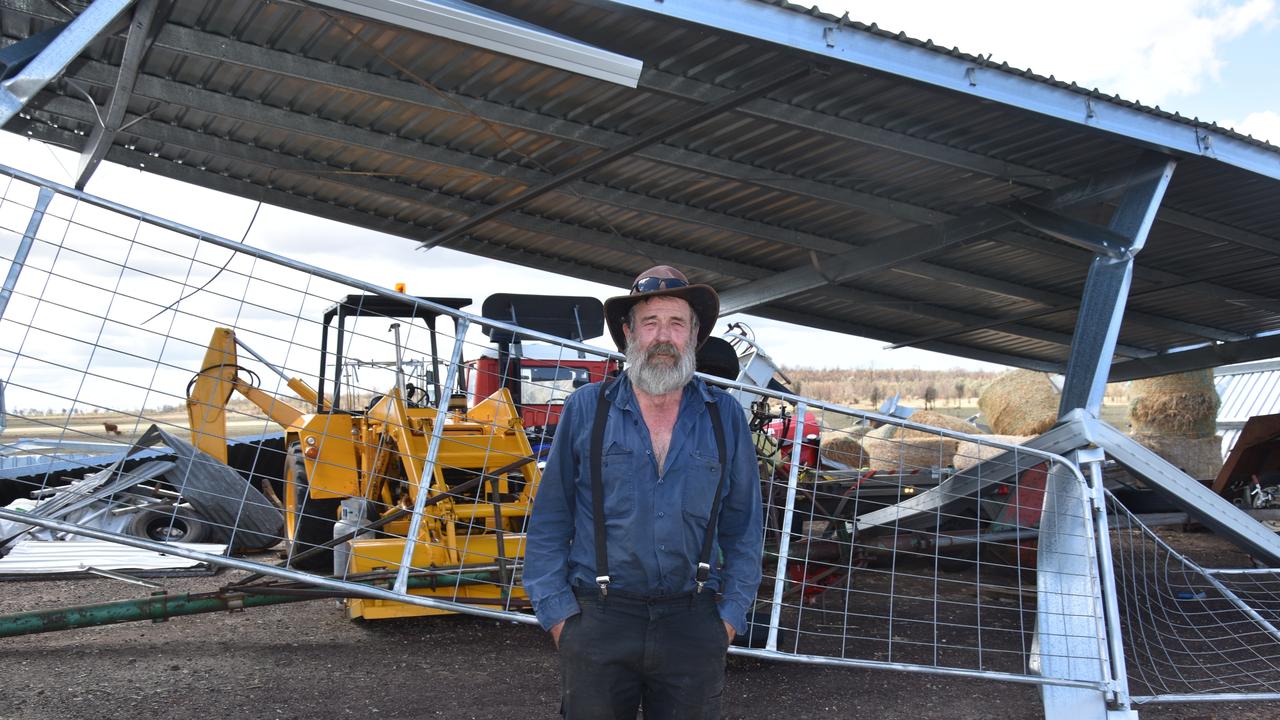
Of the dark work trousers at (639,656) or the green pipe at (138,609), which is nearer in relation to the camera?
the dark work trousers at (639,656)

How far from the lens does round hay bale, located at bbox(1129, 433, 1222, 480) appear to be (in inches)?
619

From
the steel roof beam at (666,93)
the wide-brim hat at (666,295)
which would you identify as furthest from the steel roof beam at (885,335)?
the wide-brim hat at (666,295)

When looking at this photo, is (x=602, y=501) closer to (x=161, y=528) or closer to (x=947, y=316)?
(x=161, y=528)

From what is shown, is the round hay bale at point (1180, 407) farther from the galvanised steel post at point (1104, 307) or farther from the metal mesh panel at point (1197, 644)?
the galvanised steel post at point (1104, 307)

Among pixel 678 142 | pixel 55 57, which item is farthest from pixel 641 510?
pixel 678 142

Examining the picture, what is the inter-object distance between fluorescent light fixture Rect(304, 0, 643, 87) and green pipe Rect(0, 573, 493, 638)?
9.49 ft

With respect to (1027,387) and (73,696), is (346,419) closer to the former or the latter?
(73,696)

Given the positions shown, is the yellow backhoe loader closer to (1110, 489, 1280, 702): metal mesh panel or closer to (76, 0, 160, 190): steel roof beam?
(76, 0, 160, 190): steel roof beam

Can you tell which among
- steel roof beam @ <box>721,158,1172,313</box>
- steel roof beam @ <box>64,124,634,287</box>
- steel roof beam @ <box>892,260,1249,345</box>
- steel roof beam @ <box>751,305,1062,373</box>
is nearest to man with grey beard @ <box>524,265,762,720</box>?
steel roof beam @ <box>721,158,1172,313</box>

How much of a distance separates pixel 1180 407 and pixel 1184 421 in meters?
0.24

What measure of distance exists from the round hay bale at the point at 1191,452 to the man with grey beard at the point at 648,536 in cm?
1457

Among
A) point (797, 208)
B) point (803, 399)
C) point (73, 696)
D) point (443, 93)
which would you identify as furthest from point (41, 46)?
point (797, 208)

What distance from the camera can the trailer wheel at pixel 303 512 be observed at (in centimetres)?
755

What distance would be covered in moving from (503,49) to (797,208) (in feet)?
14.8
